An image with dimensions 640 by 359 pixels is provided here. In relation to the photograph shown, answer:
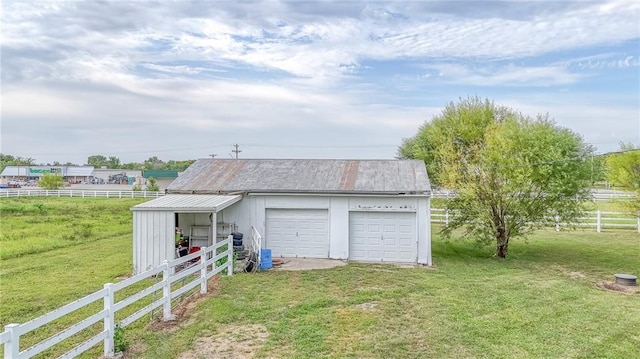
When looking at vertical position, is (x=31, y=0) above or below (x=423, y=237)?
above

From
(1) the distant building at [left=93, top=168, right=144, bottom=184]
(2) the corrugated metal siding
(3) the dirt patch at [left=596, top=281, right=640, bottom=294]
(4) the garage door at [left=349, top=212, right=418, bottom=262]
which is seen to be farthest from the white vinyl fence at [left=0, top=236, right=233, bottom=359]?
(1) the distant building at [left=93, top=168, right=144, bottom=184]

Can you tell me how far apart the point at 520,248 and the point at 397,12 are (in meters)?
10.4

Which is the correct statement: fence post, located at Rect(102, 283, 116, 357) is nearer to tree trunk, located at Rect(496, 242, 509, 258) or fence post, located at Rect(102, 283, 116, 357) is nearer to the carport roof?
the carport roof

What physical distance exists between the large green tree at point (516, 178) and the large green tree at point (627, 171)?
7027 mm

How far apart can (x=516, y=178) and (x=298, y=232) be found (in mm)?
7466

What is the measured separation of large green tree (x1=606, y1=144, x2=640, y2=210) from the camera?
786 inches

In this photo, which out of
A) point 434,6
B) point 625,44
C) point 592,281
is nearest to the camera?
point 592,281

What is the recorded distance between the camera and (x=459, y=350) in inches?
257

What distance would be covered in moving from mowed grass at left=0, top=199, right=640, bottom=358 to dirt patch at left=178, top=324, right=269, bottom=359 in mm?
31

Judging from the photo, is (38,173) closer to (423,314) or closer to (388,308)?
(388,308)

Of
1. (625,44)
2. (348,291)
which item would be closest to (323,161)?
(348,291)

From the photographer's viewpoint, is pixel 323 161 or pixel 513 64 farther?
pixel 513 64

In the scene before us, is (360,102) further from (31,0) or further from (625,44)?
(31,0)

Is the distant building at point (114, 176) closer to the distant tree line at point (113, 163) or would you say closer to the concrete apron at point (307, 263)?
the distant tree line at point (113, 163)
